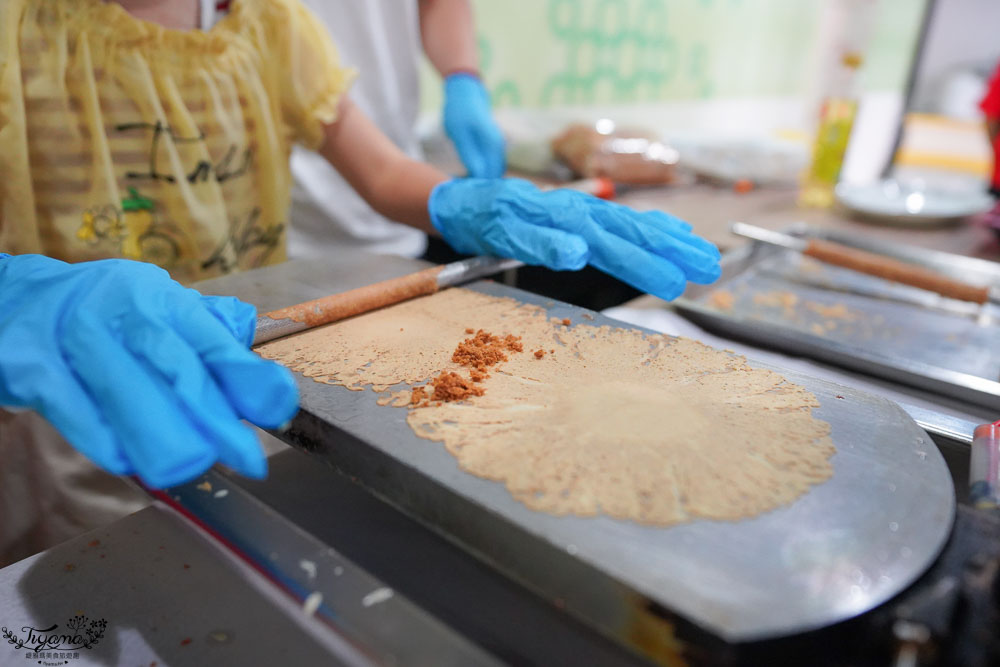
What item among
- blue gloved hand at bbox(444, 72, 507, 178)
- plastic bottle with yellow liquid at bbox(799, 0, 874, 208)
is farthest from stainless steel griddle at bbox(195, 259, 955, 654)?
plastic bottle with yellow liquid at bbox(799, 0, 874, 208)

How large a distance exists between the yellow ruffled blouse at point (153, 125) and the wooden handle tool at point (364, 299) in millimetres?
485

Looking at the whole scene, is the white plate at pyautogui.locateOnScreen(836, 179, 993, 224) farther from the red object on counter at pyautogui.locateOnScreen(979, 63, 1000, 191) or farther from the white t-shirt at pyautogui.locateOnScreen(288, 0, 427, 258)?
the white t-shirt at pyautogui.locateOnScreen(288, 0, 427, 258)

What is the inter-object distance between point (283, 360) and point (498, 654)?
1.30 feet

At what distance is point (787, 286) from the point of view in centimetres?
144

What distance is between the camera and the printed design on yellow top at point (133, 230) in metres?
1.11

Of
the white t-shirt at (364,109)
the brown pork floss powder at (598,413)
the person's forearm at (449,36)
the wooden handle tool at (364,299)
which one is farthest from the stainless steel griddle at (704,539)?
the white t-shirt at (364,109)

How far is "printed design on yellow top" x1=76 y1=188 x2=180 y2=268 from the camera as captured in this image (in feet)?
3.64

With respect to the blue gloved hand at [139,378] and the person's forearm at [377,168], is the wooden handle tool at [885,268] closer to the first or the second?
the person's forearm at [377,168]

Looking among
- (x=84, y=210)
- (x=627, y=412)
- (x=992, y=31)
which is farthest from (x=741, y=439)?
(x=992, y=31)

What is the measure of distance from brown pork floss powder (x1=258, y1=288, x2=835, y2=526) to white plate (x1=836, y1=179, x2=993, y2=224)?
145cm

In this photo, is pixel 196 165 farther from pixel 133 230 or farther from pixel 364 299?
pixel 364 299

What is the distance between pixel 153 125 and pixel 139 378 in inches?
29.1

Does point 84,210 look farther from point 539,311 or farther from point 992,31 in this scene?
point 992,31

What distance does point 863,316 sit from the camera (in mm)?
1318
